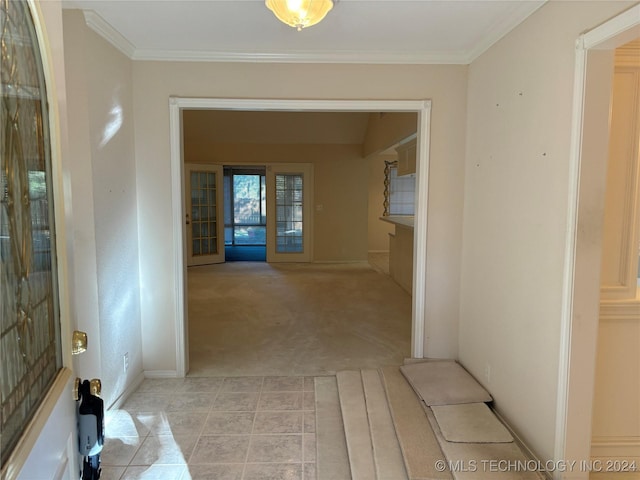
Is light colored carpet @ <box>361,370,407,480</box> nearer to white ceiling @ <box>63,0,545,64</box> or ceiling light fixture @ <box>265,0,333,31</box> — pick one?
ceiling light fixture @ <box>265,0,333,31</box>

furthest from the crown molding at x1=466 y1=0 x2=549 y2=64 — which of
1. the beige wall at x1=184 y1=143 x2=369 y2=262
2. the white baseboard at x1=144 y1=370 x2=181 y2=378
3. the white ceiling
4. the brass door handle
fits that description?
the beige wall at x1=184 y1=143 x2=369 y2=262

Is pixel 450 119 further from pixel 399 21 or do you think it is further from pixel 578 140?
pixel 578 140

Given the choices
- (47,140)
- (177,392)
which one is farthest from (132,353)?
(47,140)

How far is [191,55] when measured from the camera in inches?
120

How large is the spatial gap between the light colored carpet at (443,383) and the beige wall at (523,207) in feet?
0.31

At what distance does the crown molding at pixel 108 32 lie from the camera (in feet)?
7.86

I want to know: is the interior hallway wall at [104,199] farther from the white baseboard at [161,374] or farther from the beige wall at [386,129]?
the beige wall at [386,129]

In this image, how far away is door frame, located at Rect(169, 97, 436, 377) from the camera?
3127 millimetres

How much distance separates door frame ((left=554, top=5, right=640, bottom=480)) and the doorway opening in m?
10.6

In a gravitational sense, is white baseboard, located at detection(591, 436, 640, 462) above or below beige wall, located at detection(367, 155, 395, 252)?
below

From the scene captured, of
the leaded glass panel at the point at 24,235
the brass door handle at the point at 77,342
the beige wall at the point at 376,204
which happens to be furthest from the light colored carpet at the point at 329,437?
the beige wall at the point at 376,204

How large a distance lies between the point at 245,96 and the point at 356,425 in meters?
2.42

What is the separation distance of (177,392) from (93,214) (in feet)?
4.71

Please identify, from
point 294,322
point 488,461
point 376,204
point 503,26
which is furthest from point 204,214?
point 488,461
